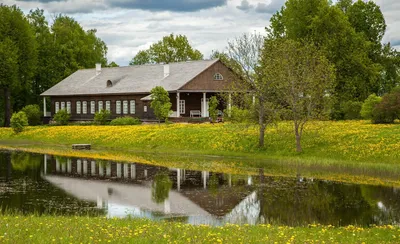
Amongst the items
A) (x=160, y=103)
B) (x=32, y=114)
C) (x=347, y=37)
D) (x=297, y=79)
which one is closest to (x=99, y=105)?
(x=32, y=114)

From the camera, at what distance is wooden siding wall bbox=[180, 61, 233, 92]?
59.5 metres

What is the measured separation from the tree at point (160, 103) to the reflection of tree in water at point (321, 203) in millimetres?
26492

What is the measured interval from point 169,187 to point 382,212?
9.70m

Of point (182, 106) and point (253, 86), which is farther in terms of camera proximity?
point (182, 106)

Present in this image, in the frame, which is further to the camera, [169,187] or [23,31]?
[23,31]

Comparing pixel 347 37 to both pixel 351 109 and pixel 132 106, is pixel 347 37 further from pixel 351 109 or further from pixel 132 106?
pixel 132 106

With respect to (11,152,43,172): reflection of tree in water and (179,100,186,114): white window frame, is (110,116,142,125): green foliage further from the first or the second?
(11,152,43,172): reflection of tree in water

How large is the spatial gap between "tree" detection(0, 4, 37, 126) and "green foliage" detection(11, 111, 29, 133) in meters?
10.9

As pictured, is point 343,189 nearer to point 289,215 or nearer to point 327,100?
point 289,215

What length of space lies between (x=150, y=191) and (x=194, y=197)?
8.32ft

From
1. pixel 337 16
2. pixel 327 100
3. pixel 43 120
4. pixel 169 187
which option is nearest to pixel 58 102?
pixel 43 120

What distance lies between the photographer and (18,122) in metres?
58.5

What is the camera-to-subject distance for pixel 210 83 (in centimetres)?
6059

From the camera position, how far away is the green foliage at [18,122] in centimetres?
5819
